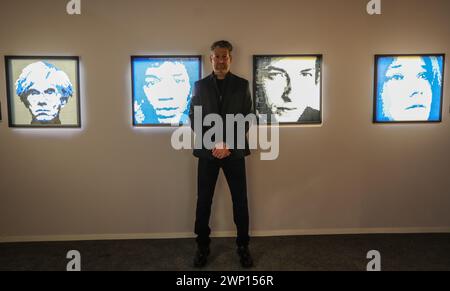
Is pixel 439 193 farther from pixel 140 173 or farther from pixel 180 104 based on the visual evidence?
pixel 140 173

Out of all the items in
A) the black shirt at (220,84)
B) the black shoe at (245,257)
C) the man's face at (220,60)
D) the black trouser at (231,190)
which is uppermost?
the man's face at (220,60)

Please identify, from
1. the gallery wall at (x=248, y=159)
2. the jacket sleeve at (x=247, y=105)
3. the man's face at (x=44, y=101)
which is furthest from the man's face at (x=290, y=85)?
the man's face at (x=44, y=101)

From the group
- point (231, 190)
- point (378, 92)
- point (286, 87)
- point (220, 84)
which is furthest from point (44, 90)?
point (378, 92)

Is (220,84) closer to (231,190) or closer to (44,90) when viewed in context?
(231,190)

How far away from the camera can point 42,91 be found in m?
3.28

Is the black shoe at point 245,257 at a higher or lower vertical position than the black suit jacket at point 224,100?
lower

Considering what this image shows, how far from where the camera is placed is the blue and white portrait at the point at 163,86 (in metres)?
3.31

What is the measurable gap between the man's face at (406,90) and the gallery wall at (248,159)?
0.13 m

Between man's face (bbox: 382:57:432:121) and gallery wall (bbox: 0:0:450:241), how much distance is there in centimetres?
13

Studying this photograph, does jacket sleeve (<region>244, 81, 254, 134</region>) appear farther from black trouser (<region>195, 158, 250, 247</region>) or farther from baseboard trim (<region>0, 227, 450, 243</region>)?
baseboard trim (<region>0, 227, 450, 243</region>)

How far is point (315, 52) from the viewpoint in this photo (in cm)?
338

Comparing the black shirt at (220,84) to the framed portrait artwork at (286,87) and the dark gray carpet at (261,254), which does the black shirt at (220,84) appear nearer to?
the framed portrait artwork at (286,87)

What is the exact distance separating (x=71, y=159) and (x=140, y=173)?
681mm

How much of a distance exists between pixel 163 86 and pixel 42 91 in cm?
115
